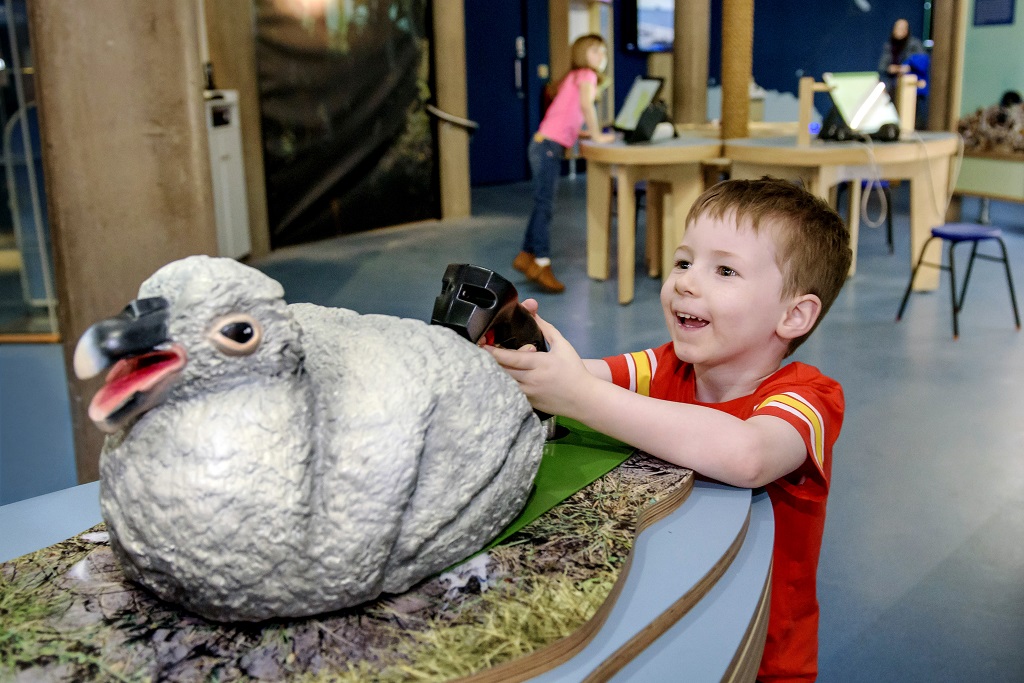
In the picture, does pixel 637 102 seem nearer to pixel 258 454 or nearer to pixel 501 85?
pixel 258 454

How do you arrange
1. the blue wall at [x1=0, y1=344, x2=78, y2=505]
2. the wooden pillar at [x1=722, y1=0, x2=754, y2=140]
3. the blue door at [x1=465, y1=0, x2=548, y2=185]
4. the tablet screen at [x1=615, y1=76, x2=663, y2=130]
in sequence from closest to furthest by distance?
the blue wall at [x1=0, y1=344, x2=78, y2=505] < the wooden pillar at [x1=722, y1=0, x2=754, y2=140] < the tablet screen at [x1=615, y1=76, x2=663, y2=130] < the blue door at [x1=465, y1=0, x2=548, y2=185]

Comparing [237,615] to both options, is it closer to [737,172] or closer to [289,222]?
[737,172]

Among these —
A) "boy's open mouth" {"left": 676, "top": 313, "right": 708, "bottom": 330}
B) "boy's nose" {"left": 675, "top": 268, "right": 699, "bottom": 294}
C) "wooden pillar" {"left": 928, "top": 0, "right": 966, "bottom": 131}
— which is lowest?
"boy's open mouth" {"left": 676, "top": 313, "right": 708, "bottom": 330}

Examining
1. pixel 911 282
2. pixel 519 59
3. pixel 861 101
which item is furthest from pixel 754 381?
pixel 519 59

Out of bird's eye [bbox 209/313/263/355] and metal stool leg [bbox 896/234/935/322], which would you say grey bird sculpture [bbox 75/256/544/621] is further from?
metal stool leg [bbox 896/234/935/322]

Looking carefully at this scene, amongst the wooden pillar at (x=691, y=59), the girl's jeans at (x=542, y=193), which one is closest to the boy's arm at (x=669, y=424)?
the girl's jeans at (x=542, y=193)

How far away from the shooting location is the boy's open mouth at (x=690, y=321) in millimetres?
1243

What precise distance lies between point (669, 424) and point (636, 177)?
359 centimetres

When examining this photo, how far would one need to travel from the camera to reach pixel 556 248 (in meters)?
6.14

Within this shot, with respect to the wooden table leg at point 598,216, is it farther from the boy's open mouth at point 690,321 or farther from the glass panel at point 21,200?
the boy's open mouth at point 690,321

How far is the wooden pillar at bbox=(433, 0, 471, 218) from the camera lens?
23.1 ft

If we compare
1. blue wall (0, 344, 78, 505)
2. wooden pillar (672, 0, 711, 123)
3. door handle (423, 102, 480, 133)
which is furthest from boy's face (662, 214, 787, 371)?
door handle (423, 102, 480, 133)

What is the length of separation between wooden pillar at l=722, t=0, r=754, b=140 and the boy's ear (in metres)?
3.60

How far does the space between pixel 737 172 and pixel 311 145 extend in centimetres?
332
